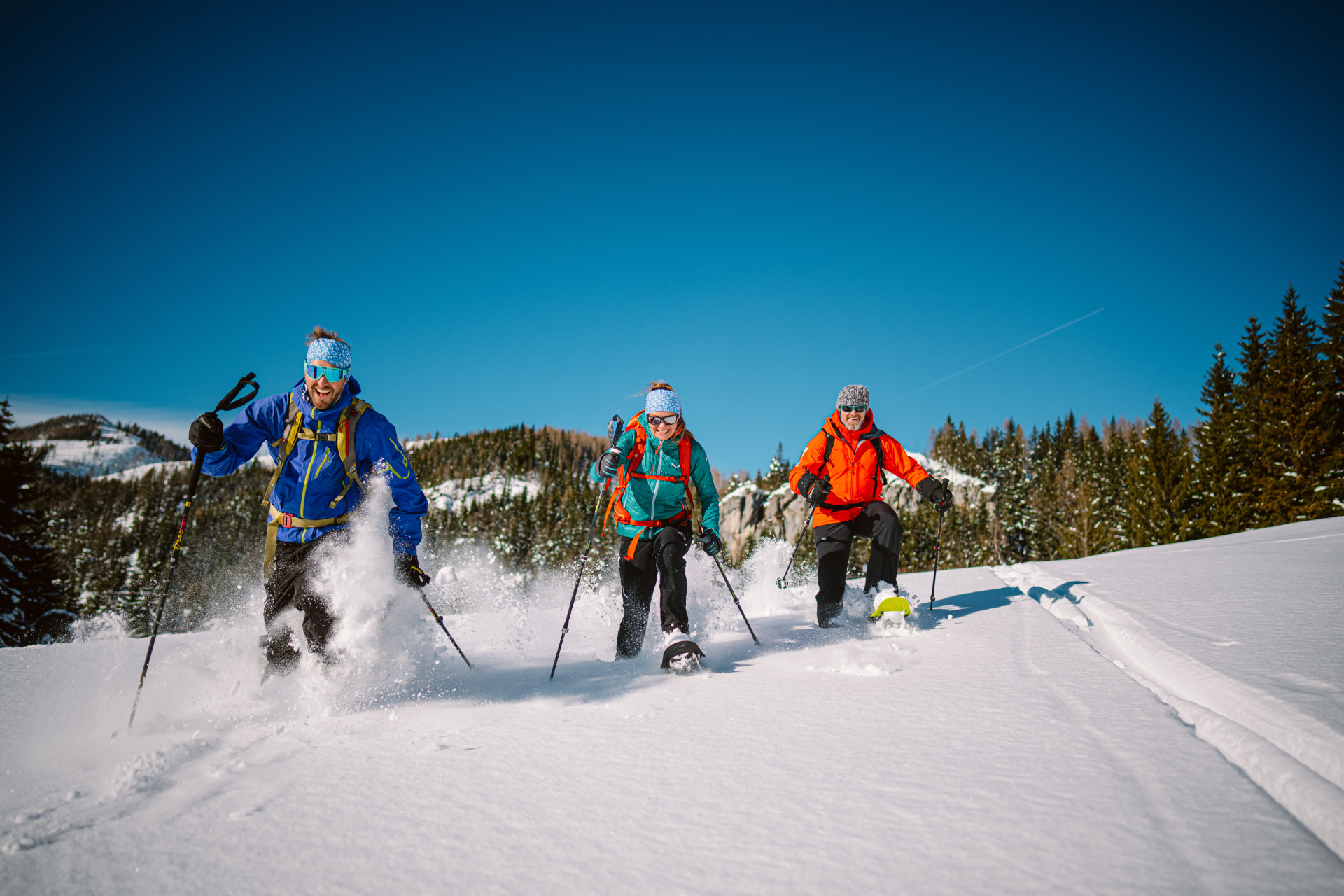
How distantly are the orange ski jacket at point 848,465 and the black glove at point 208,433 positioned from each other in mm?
4553

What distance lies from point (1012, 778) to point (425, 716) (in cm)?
270

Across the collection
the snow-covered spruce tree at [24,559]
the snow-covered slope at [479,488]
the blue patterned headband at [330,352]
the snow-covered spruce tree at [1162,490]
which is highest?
the snow-covered slope at [479,488]

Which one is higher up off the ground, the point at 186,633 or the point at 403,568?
the point at 403,568

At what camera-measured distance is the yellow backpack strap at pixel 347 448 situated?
13.0 ft

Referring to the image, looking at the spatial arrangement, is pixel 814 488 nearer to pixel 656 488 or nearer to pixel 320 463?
pixel 656 488

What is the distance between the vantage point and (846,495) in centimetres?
605

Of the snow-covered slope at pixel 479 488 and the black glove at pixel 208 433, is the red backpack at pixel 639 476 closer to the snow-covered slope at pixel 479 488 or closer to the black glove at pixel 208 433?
the black glove at pixel 208 433

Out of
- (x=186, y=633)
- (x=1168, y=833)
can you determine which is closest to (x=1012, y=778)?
(x=1168, y=833)

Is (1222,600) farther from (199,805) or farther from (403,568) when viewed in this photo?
(199,805)

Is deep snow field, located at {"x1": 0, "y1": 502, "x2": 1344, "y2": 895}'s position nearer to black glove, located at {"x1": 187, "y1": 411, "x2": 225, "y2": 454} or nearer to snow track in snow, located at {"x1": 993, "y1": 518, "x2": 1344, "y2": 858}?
snow track in snow, located at {"x1": 993, "y1": 518, "x2": 1344, "y2": 858}

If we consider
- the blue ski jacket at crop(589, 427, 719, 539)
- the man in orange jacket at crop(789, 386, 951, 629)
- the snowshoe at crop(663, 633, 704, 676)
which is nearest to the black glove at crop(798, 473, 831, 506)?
the man in orange jacket at crop(789, 386, 951, 629)

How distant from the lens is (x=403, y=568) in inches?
162

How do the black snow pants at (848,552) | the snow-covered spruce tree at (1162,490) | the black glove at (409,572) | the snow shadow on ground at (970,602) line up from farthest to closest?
the snow-covered spruce tree at (1162,490) < the snow shadow on ground at (970,602) < the black snow pants at (848,552) < the black glove at (409,572)

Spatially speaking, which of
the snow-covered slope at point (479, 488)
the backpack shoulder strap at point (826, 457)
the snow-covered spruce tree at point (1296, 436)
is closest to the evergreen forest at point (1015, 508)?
the snow-covered spruce tree at point (1296, 436)
